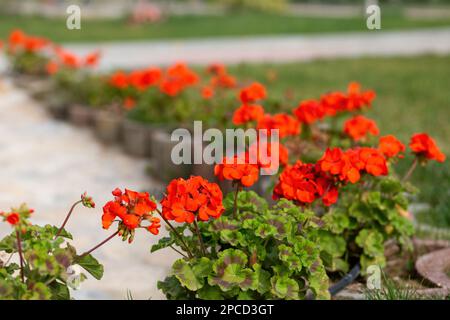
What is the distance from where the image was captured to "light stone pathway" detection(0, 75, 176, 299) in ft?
12.2

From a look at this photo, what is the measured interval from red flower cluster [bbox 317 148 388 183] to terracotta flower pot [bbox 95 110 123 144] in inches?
142

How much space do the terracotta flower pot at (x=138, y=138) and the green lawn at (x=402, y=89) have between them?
1.24m

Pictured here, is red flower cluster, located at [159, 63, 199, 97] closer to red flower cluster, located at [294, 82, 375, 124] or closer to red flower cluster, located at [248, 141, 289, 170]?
red flower cluster, located at [294, 82, 375, 124]

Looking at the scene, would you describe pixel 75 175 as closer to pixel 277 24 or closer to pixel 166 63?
pixel 166 63

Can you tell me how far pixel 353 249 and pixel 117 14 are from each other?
18.2 metres

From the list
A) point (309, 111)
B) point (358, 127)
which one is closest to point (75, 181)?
point (309, 111)

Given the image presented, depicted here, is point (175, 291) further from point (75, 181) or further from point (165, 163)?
point (75, 181)

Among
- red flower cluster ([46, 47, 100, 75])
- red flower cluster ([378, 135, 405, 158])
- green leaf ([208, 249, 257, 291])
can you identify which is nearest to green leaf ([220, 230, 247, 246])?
green leaf ([208, 249, 257, 291])

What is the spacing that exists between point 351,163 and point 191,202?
770 mm

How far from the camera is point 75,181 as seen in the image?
5.32 metres

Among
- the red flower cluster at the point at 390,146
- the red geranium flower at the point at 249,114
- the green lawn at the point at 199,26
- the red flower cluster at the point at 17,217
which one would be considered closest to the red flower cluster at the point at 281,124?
the red geranium flower at the point at 249,114

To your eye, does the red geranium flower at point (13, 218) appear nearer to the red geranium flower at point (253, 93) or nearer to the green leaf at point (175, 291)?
the green leaf at point (175, 291)
